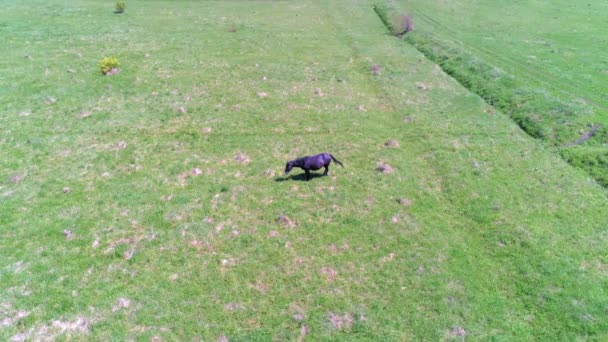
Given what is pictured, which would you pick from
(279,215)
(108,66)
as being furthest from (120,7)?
(279,215)

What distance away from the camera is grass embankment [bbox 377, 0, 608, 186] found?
89.9 feet

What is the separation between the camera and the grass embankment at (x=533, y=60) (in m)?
27.4

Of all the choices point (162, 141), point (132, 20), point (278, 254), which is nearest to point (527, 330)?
point (278, 254)

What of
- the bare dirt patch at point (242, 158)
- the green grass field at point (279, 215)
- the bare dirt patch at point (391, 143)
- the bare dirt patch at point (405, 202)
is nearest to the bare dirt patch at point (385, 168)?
the green grass field at point (279, 215)

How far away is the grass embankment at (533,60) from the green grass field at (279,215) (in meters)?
2.42

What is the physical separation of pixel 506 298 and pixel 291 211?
1114cm

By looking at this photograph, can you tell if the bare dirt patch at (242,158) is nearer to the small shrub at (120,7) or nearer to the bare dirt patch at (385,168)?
the bare dirt patch at (385,168)

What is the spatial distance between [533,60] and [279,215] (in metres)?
42.0

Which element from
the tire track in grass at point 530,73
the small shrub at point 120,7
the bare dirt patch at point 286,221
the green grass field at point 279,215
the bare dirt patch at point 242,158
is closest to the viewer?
the green grass field at point 279,215

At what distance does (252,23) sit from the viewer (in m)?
58.5

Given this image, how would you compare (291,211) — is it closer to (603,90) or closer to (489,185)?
(489,185)

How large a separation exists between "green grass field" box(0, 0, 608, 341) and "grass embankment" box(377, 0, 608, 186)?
95.4 inches

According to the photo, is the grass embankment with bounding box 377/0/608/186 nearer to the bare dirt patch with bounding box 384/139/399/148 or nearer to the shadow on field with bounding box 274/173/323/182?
the bare dirt patch with bounding box 384/139/399/148

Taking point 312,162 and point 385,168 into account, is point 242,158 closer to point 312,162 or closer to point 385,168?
point 312,162
